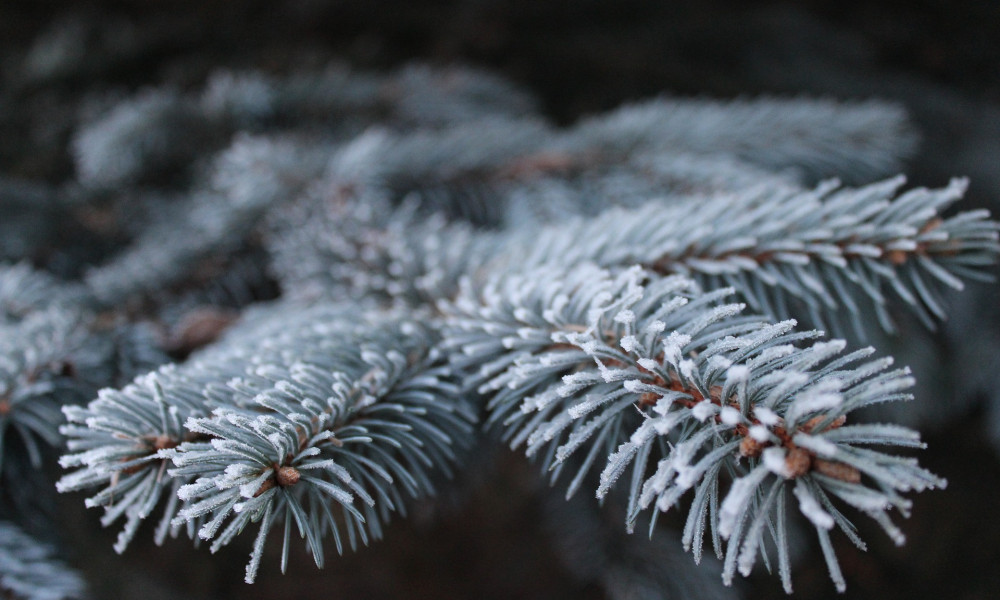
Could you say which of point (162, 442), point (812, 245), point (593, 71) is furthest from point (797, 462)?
point (593, 71)

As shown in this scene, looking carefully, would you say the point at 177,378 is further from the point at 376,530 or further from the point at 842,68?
the point at 842,68

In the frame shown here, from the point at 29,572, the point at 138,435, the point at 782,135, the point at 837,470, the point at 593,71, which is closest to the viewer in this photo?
the point at 837,470

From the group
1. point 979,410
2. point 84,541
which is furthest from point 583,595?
point 84,541

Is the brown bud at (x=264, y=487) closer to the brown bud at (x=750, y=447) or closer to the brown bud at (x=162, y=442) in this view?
the brown bud at (x=162, y=442)

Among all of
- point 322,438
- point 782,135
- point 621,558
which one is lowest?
point 621,558

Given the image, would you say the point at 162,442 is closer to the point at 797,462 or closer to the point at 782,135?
the point at 797,462

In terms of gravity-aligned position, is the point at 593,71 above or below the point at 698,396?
above
